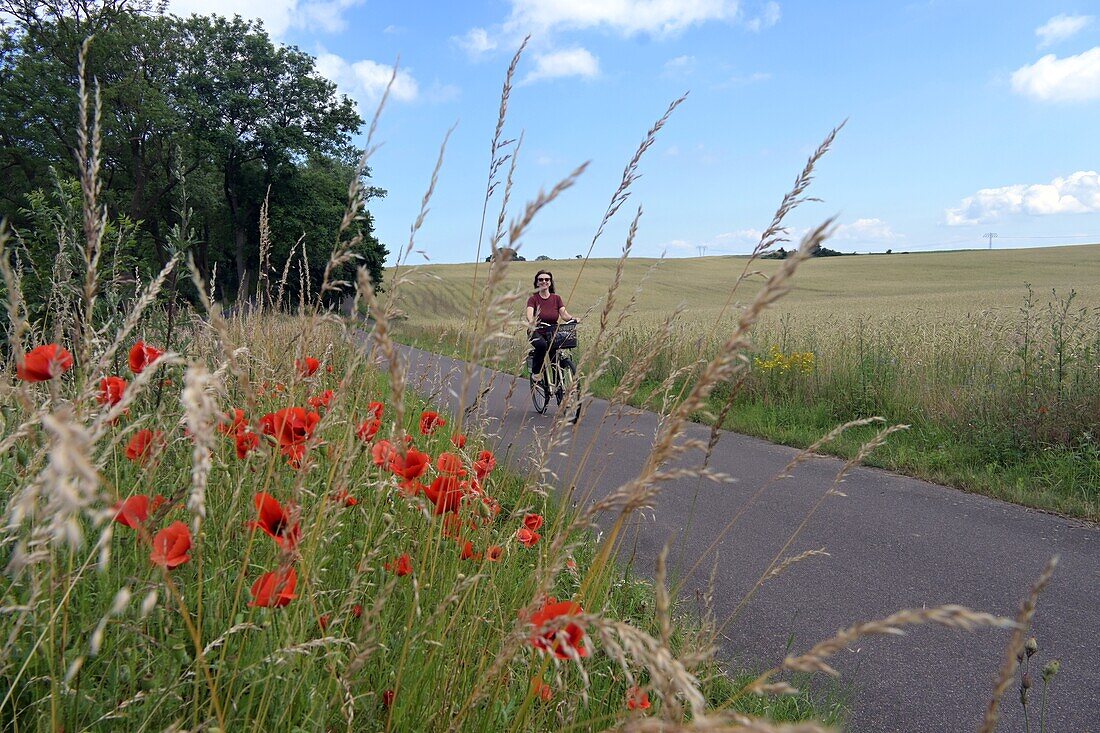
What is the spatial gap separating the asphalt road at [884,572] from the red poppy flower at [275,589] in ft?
2.11

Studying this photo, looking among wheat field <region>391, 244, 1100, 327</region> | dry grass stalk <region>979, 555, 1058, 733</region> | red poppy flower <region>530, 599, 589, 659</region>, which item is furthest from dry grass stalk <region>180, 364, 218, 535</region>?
wheat field <region>391, 244, 1100, 327</region>

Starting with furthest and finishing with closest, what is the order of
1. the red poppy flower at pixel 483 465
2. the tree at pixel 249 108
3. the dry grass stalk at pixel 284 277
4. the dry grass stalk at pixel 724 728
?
the tree at pixel 249 108, the dry grass stalk at pixel 284 277, the red poppy flower at pixel 483 465, the dry grass stalk at pixel 724 728

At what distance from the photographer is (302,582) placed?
54.3 inches

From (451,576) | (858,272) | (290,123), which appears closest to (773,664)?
(451,576)

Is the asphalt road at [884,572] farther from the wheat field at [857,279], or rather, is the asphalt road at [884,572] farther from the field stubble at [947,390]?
the wheat field at [857,279]

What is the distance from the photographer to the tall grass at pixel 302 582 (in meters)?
0.81

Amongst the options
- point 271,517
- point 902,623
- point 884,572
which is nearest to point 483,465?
point 271,517

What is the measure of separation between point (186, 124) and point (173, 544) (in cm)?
3146

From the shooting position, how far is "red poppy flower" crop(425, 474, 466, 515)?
5.33 ft

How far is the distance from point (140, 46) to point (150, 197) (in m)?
5.93

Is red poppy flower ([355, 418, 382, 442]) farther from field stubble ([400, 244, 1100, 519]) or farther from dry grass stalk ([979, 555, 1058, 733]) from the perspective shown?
dry grass stalk ([979, 555, 1058, 733])

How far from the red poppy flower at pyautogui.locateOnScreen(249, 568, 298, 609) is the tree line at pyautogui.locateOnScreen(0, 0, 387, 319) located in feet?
82.2

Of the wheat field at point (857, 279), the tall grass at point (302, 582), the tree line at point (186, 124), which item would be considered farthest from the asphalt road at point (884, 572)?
the wheat field at point (857, 279)

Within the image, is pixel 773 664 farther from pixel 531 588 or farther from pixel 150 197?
pixel 150 197
